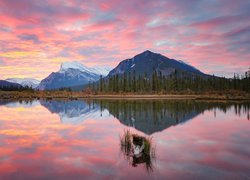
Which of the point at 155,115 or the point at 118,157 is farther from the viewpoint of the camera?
the point at 155,115

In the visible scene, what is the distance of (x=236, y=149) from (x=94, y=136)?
12131 mm

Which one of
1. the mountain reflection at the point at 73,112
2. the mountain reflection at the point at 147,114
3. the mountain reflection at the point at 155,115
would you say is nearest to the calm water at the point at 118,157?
the mountain reflection at the point at 155,115

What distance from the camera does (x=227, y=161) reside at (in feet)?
51.1

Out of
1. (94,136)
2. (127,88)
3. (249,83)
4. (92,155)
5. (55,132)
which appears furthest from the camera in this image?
(127,88)

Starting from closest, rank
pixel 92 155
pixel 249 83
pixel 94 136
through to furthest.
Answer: pixel 92 155 < pixel 94 136 < pixel 249 83

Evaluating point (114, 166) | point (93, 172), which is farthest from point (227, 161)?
point (93, 172)

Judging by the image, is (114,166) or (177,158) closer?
(114,166)

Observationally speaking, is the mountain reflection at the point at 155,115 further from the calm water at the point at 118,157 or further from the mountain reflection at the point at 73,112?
the calm water at the point at 118,157

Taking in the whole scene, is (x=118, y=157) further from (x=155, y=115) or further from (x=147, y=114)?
(x=147, y=114)

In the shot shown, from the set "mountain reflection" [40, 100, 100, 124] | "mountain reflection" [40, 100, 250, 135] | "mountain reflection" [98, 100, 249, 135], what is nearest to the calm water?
"mountain reflection" [98, 100, 249, 135]

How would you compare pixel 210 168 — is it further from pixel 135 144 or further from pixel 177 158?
pixel 135 144

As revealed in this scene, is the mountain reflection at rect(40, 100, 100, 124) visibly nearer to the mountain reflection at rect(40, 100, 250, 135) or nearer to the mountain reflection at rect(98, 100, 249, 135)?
the mountain reflection at rect(40, 100, 250, 135)

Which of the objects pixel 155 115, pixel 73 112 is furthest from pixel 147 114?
pixel 73 112

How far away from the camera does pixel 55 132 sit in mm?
27281
